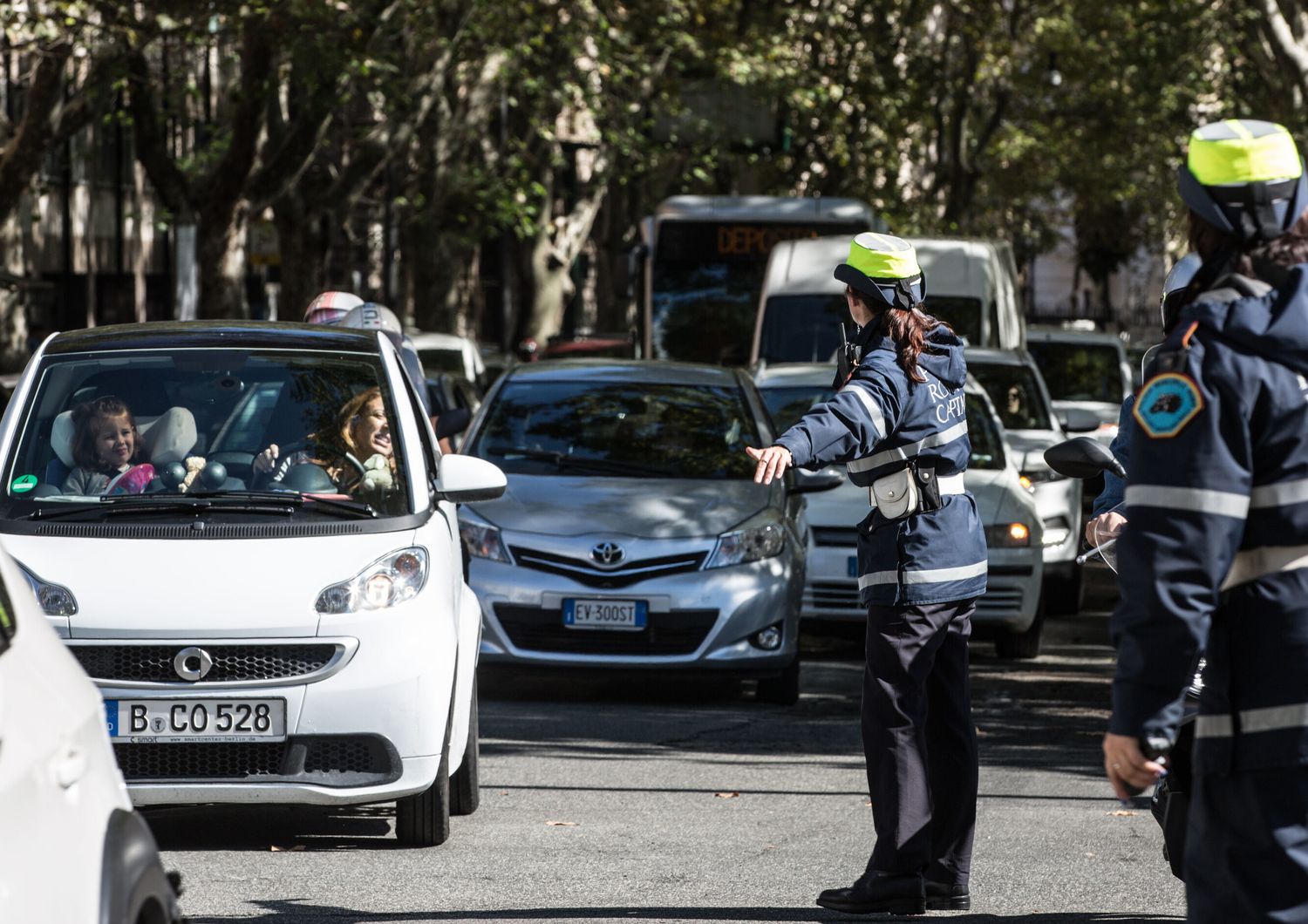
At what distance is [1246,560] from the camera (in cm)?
370

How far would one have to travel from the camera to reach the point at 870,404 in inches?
229

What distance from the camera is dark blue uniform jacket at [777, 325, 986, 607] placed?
Answer: 5898mm

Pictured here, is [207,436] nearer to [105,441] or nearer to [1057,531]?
[105,441]

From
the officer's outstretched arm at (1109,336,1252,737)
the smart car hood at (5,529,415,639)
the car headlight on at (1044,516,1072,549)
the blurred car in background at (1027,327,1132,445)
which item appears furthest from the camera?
the blurred car in background at (1027,327,1132,445)

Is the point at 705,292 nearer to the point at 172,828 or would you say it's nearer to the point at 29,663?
the point at 172,828

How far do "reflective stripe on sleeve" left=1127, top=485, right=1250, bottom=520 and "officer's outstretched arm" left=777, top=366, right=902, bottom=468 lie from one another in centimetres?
196

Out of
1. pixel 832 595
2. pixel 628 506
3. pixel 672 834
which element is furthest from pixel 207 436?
pixel 832 595

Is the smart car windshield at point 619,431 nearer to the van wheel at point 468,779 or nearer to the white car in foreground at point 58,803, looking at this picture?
the van wheel at point 468,779

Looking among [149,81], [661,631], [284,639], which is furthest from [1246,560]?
[149,81]

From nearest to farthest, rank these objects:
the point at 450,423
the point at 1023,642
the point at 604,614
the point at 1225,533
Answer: the point at 1225,533, the point at 450,423, the point at 604,614, the point at 1023,642

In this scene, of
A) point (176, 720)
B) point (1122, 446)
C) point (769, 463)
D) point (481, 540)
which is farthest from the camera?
point (481, 540)

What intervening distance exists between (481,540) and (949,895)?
4.47 metres

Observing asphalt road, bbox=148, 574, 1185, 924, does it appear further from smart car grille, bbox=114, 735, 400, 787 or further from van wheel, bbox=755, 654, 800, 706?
smart car grille, bbox=114, 735, 400, 787

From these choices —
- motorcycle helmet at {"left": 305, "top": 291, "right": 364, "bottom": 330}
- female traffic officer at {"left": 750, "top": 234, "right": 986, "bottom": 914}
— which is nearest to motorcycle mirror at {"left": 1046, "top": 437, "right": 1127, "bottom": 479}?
female traffic officer at {"left": 750, "top": 234, "right": 986, "bottom": 914}
